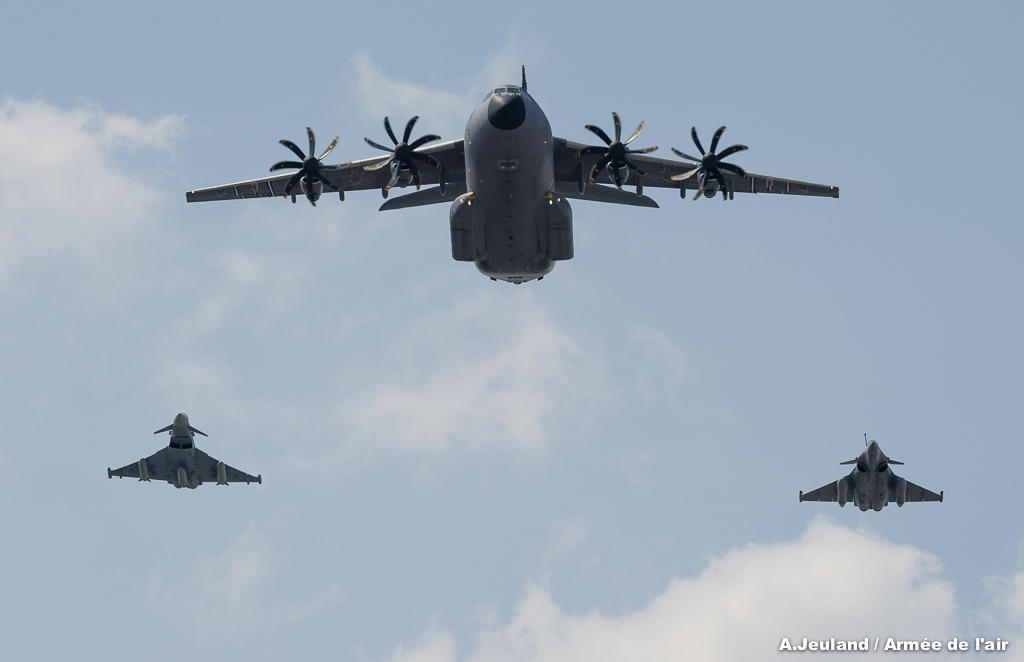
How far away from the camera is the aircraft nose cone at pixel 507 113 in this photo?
4181cm

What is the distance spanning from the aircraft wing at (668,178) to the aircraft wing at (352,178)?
3840 millimetres

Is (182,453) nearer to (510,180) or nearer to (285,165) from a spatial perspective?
(285,165)

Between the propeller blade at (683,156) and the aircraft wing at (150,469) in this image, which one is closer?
the propeller blade at (683,156)

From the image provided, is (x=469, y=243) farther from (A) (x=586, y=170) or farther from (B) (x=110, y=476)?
(B) (x=110, y=476)

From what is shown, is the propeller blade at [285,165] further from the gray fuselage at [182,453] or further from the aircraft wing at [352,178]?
the gray fuselage at [182,453]

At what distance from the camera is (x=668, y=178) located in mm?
49375

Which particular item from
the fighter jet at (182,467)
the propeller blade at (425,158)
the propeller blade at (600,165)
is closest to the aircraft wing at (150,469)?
the fighter jet at (182,467)

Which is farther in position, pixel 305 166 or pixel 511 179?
pixel 305 166

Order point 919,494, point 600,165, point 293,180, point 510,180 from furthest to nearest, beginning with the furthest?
point 919,494 → point 293,180 → point 600,165 → point 510,180

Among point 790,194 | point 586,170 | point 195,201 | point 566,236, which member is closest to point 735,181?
point 790,194

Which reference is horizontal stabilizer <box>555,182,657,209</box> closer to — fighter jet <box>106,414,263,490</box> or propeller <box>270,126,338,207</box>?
propeller <box>270,126,338,207</box>

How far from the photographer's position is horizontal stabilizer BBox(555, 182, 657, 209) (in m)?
49.1

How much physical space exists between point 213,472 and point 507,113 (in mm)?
23397

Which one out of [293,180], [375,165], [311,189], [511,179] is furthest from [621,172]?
[293,180]
